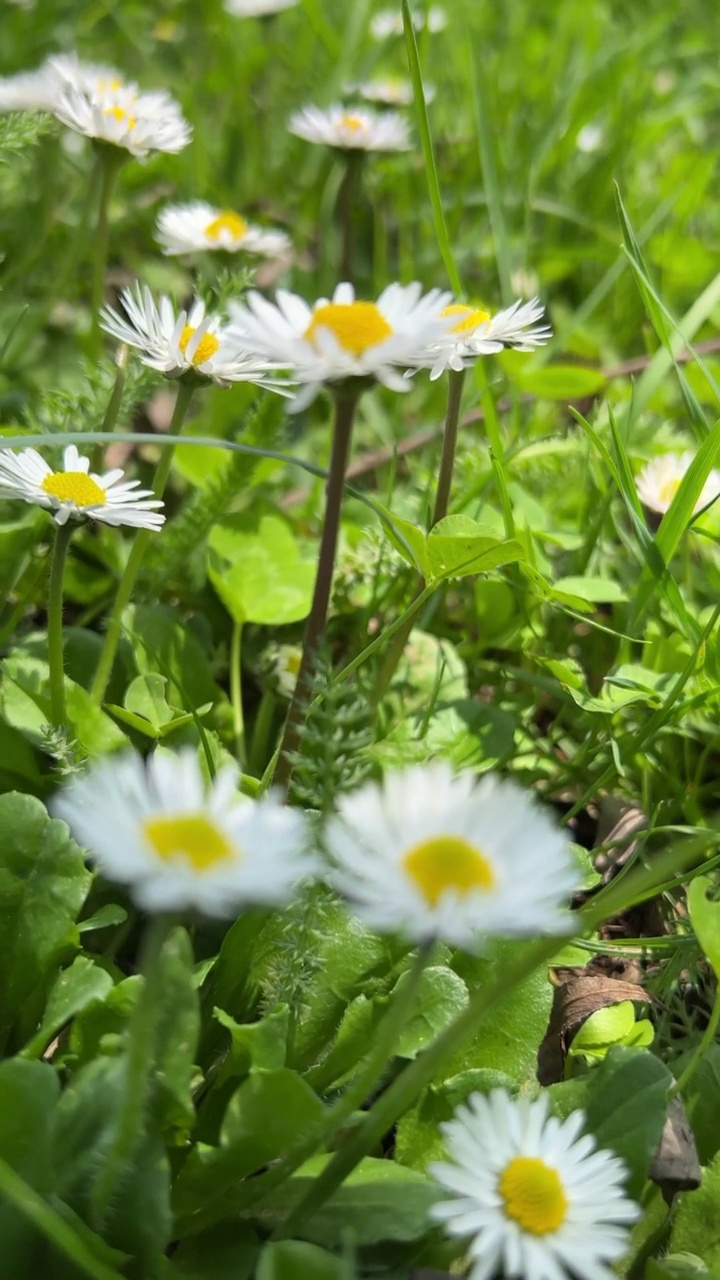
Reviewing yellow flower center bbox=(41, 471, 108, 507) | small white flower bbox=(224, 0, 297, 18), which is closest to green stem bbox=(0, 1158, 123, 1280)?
yellow flower center bbox=(41, 471, 108, 507)

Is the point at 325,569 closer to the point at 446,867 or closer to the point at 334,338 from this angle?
the point at 334,338

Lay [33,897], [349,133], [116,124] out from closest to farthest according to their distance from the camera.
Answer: [33,897] < [116,124] < [349,133]

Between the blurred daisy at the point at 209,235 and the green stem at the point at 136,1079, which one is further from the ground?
the blurred daisy at the point at 209,235

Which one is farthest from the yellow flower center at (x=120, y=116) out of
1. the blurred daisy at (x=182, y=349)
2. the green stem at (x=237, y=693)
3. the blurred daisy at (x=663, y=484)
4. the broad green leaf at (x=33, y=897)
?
the broad green leaf at (x=33, y=897)

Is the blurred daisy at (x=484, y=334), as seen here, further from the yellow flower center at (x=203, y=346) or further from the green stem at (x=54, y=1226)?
the green stem at (x=54, y=1226)

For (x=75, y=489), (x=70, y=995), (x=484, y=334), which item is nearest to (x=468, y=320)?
(x=484, y=334)
